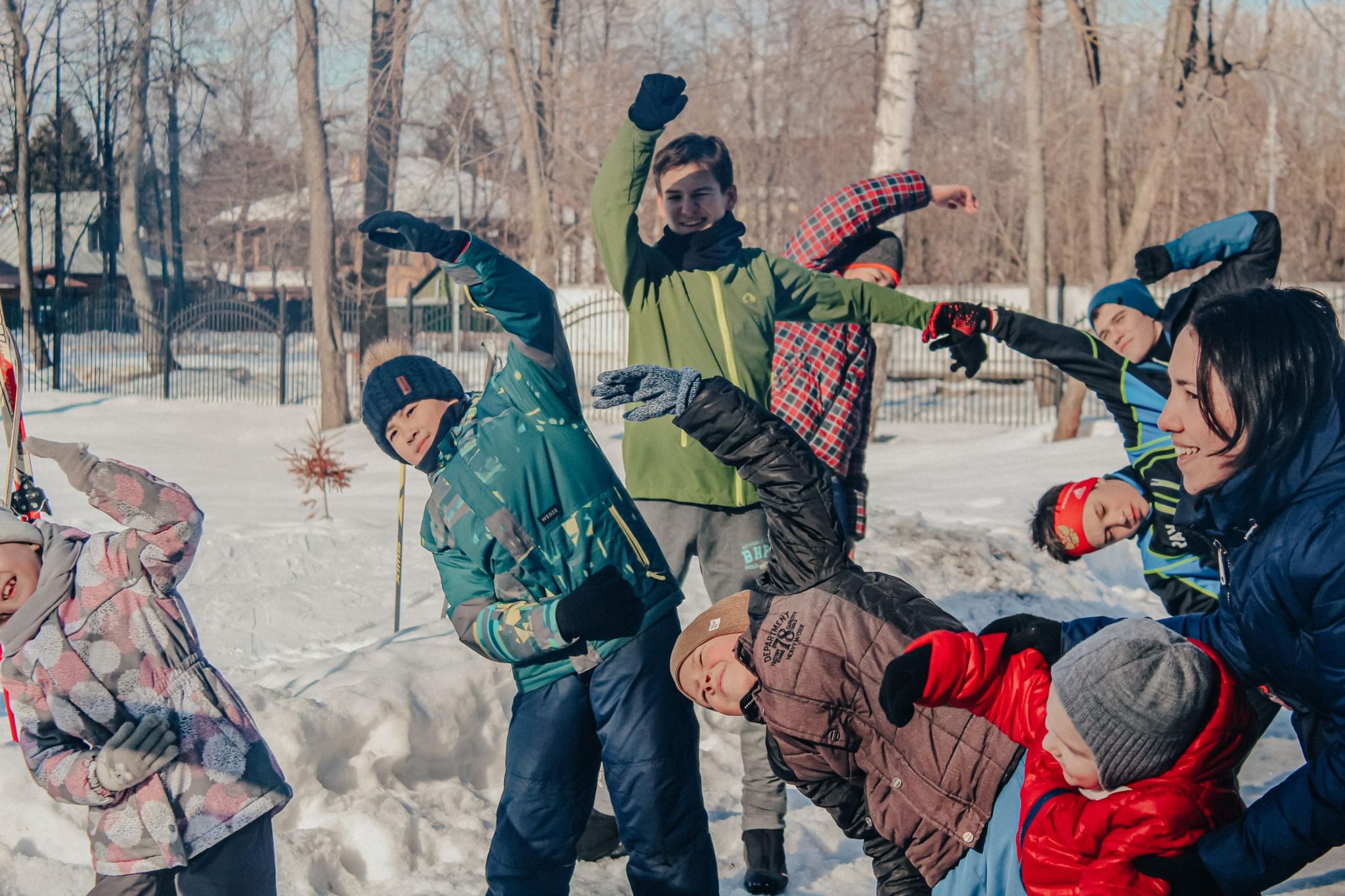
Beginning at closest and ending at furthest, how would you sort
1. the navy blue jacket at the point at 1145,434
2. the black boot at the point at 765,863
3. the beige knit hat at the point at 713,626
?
the beige knit hat at the point at 713,626 → the navy blue jacket at the point at 1145,434 → the black boot at the point at 765,863

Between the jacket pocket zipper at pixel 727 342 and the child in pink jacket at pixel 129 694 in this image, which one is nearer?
the child in pink jacket at pixel 129 694

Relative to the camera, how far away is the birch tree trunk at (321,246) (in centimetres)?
1467

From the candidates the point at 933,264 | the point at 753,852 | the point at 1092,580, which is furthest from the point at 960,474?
the point at 933,264

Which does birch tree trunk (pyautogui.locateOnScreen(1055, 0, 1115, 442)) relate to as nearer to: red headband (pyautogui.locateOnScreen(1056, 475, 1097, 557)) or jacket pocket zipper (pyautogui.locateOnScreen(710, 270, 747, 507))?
jacket pocket zipper (pyautogui.locateOnScreen(710, 270, 747, 507))

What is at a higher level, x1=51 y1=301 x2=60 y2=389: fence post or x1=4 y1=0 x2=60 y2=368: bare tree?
x1=4 y1=0 x2=60 y2=368: bare tree

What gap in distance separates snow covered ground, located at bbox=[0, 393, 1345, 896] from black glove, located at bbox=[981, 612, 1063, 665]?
5.76 feet

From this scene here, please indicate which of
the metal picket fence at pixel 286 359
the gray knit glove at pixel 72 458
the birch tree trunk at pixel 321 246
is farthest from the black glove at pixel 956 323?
the metal picket fence at pixel 286 359

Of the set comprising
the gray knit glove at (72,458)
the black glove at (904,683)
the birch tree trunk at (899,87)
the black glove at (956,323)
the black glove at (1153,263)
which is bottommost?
the black glove at (904,683)

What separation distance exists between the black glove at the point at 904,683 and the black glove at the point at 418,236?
4.54 feet

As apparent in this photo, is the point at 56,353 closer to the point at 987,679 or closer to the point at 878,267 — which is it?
the point at 878,267

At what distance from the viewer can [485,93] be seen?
15.4 metres

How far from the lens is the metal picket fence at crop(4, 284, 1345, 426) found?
1875cm

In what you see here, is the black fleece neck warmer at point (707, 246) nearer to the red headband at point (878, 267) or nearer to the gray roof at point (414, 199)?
the red headband at point (878, 267)

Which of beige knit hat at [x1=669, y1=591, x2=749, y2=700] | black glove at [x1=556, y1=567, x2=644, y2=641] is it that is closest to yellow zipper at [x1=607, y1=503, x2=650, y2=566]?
black glove at [x1=556, y1=567, x2=644, y2=641]
